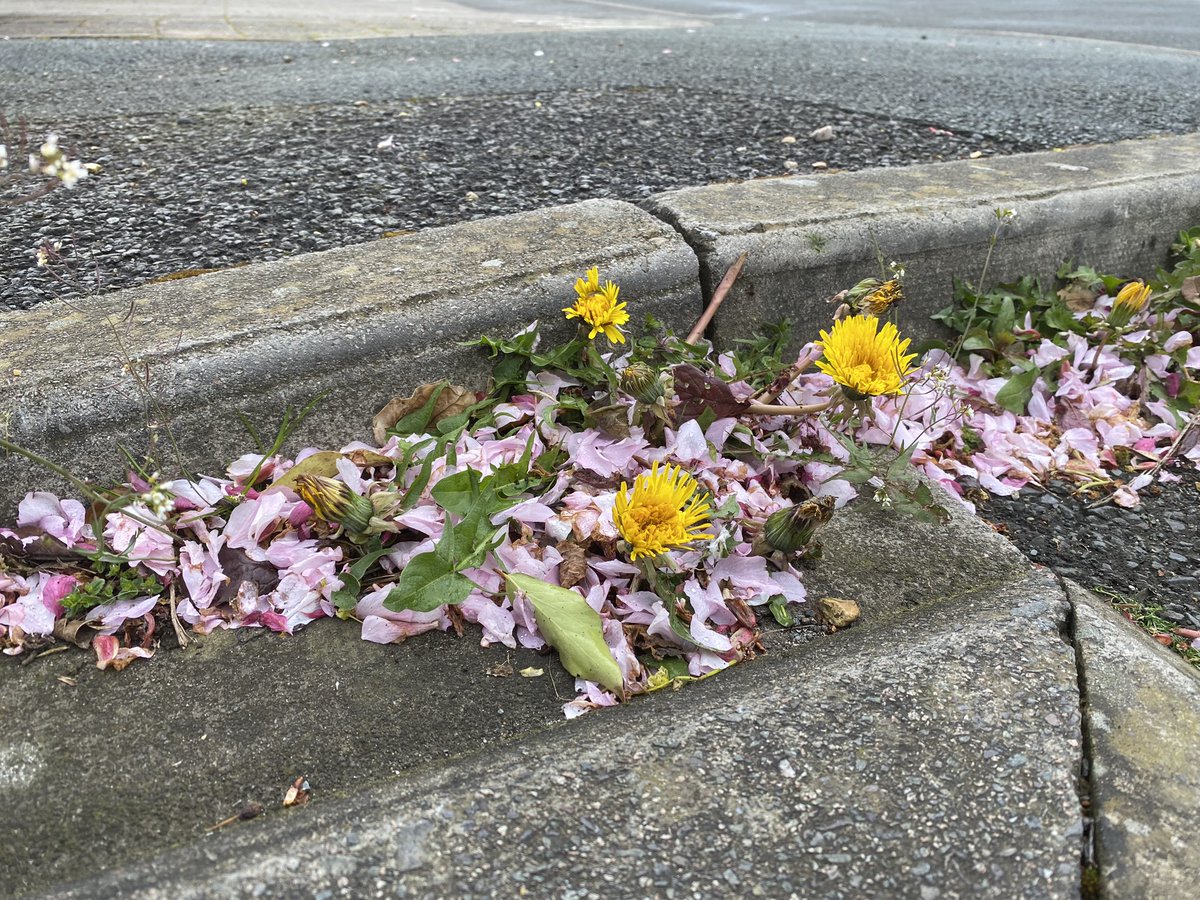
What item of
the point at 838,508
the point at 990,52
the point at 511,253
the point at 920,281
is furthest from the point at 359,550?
the point at 990,52

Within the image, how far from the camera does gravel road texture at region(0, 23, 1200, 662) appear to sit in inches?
81.6

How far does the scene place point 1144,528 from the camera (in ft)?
5.91

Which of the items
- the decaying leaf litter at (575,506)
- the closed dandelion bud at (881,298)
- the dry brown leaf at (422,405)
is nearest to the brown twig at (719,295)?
the decaying leaf litter at (575,506)

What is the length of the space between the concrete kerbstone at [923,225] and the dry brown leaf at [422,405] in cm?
59

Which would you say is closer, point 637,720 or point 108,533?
point 637,720

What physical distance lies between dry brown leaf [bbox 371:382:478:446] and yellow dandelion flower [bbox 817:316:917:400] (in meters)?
0.65

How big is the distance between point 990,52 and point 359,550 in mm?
6498

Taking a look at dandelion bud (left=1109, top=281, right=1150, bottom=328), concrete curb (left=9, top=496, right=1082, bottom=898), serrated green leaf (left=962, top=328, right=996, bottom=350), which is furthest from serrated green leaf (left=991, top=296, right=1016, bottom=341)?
concrete curb (left=9, top=496, right=1082, bottom=898)

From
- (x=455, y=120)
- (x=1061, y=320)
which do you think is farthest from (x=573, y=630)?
(x=455, y=120)

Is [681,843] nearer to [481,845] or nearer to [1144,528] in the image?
[481,845]

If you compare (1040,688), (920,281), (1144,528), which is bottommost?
(1144,528)

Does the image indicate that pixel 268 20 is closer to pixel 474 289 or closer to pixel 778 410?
pixel 474 289

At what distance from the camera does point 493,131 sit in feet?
11.1

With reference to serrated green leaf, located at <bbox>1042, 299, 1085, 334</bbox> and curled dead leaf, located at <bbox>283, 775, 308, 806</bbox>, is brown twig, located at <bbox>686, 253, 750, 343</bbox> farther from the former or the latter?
curled dead leaf, located at <bbox>283, 775, 308, 806</bbox>
